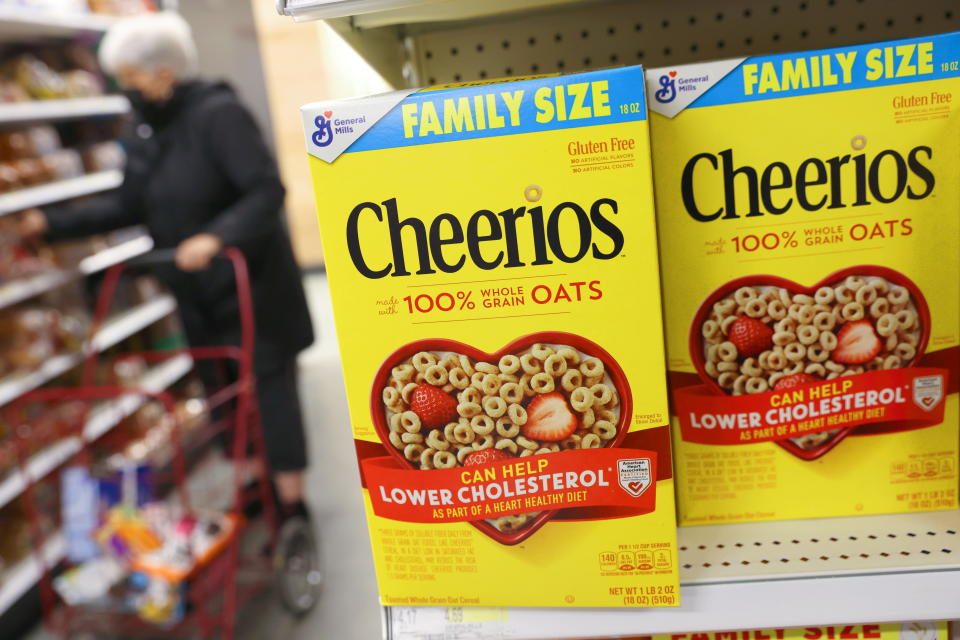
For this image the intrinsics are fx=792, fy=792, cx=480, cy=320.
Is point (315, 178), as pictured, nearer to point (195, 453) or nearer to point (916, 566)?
point (916, 566)

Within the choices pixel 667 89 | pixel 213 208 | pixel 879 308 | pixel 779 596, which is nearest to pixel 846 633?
pixel 779 596

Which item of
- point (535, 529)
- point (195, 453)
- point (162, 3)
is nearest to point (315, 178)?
point (535, 529)

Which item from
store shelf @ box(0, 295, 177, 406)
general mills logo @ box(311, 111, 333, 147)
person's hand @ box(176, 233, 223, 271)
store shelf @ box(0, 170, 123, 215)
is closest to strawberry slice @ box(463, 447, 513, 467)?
general mills logo @ box(311, 111, 333, 147)

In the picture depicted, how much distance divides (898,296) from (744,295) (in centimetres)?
15

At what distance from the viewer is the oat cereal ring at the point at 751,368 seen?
0.81 metres

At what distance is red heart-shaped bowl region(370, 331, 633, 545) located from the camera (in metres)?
0.72

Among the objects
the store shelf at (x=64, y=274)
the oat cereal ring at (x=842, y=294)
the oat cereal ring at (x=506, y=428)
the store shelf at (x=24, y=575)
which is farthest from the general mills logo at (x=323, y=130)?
the store shelf at (x=64, y=274)

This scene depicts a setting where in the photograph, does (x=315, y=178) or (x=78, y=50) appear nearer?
(x=315, y=178)

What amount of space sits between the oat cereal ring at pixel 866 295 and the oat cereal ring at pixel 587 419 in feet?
0.96

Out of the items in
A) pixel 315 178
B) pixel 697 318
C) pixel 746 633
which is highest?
pixel 315 178

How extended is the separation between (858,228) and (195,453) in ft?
12.5

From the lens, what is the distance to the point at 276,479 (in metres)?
2.92

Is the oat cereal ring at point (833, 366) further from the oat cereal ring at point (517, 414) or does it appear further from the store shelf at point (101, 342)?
the store shelf at point (101, 342)

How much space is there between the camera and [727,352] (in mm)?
817
